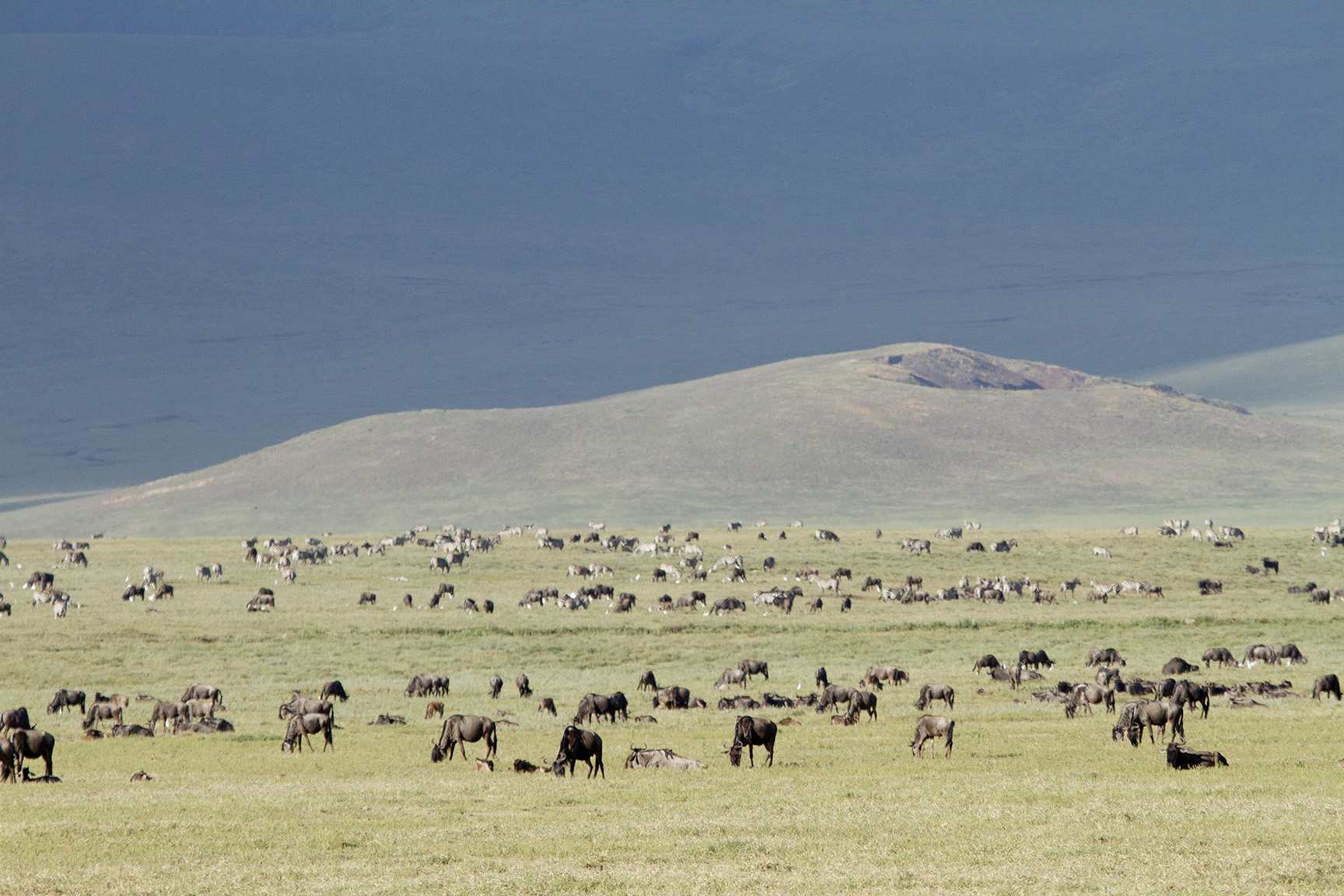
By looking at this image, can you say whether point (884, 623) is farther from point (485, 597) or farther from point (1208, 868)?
point (1208, 868)

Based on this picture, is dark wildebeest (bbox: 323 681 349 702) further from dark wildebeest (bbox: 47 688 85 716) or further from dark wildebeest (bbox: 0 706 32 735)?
dark wildebeest (bbox: 0 706 32 735)

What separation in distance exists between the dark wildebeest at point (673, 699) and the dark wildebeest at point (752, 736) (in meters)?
9.29

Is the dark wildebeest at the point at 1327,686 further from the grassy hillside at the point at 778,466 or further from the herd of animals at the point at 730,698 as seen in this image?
the grassy hillside at the point at 778,466

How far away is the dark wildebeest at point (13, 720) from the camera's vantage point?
27.6 meters

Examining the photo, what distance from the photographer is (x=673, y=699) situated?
34.7m

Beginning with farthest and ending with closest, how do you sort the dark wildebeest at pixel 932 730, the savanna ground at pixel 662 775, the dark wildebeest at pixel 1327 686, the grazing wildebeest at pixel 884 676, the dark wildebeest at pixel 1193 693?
the grazing wildebeest at pixel 884 676 < the dark wildebeest at pixel 1327 686 < the dark wildebeest at pixel 1193 693 < the dark wildebeest at pixel 932 730 < the savanna ground at pixel 662 775

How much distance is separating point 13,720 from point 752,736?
13.9 m

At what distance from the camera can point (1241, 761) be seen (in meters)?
24.2

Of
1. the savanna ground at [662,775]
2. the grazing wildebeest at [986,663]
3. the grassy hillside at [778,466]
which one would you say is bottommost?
the savanna ground at [662,775]

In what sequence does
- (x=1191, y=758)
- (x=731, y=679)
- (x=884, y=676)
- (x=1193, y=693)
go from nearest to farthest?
1. (x=1191, y=758)
2. (x=1193, y=693)
3. (x=884, y=676)
4. (x=731, y=679)

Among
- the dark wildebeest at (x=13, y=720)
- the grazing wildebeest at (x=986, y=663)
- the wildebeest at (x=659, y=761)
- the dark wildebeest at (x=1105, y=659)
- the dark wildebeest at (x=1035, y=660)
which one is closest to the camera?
the wildebeest at (x=659, y=761)

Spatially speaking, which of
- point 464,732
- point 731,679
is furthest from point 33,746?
point 731,679

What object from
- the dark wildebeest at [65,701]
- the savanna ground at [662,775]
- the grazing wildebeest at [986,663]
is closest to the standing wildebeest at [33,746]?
the savanna ground at [662,775]

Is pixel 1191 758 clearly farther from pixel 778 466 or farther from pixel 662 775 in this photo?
pixel 778 466
